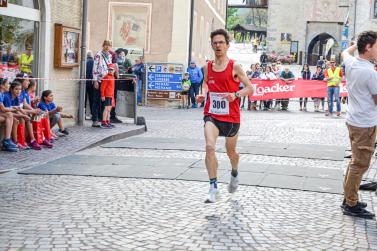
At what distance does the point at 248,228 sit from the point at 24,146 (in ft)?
20.7

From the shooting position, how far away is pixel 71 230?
6.04m

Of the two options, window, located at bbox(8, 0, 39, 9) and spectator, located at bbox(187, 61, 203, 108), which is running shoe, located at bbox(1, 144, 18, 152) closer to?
window, located at bbox(8, 0, 39, 9)

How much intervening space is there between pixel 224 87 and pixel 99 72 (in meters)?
8.21

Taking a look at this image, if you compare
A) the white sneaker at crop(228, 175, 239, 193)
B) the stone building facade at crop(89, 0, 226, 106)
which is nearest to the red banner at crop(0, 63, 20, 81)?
the white sneaker at crop(228, 175, 239, 193)

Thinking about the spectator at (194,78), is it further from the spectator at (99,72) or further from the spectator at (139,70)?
the spectator at (99,72)

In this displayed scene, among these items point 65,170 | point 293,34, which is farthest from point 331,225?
point 293,34

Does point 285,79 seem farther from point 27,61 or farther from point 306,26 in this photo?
point 306,26

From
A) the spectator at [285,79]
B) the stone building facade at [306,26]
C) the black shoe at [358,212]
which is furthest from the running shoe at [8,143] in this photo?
the stone building facade at [306,26]

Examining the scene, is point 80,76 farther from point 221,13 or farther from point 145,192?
point 221,13

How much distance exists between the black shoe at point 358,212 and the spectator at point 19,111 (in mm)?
6286

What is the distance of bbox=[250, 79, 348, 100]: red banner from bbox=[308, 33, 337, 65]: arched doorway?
42.6m

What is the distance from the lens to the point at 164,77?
2586cm

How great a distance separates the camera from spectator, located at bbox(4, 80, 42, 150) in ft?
37.5

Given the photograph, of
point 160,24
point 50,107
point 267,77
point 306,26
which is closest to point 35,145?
point 50,107
